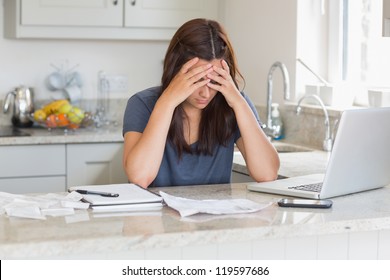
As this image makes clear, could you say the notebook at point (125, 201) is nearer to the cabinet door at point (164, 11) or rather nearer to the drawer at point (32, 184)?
the drawer at point (32, 184)

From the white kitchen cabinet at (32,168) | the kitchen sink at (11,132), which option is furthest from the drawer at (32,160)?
the kitchen sink at (11,132)

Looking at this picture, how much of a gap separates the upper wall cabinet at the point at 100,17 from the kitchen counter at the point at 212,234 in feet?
7.10

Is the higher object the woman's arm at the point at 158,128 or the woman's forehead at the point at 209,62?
the woman's forehead at the point at 209,62

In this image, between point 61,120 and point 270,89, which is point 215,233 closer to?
point 270,89

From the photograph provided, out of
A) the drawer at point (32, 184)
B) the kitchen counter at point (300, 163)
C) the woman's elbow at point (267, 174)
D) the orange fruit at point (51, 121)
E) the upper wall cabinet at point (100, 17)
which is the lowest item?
the drawer at point (32, 184)

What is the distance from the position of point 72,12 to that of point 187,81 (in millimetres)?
1873

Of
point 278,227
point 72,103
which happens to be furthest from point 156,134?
point 72,103

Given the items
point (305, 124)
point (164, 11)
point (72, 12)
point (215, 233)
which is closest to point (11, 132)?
point (72, 12)

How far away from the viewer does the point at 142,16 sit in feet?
14.3

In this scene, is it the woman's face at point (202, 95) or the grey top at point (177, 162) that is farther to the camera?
the grey top at point (177, 162)

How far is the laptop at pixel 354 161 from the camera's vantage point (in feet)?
7.08

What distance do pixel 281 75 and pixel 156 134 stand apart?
1668 millimetres

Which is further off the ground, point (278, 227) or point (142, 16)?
point (142, 16)

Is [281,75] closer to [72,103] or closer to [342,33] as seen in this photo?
[342,33]
